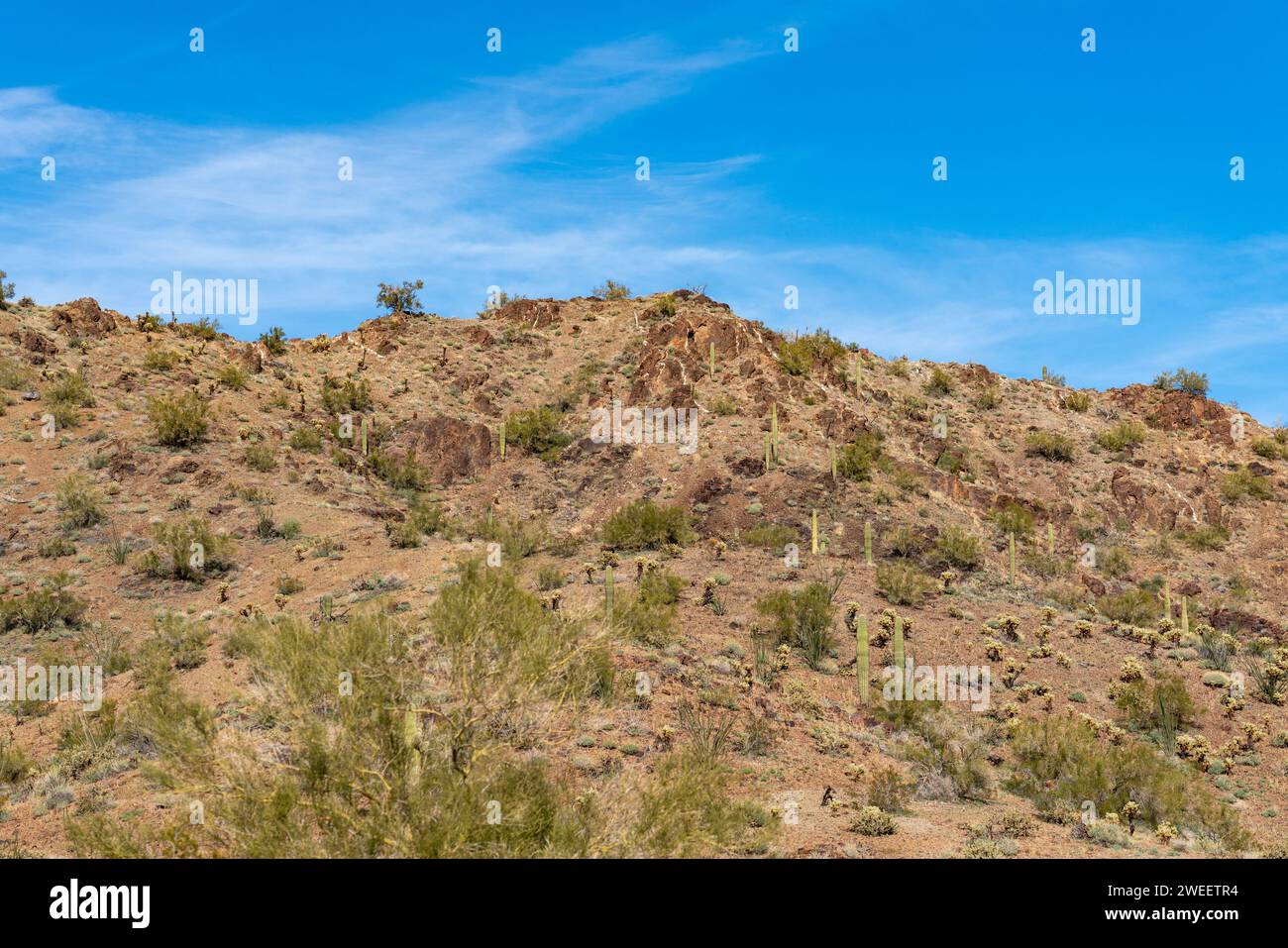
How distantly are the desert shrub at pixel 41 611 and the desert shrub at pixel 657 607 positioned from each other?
14327mm

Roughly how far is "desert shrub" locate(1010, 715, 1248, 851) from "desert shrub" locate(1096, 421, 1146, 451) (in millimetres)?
31589

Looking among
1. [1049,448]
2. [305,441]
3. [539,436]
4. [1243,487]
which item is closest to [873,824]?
[305,441]

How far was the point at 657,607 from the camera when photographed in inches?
Answer: 871

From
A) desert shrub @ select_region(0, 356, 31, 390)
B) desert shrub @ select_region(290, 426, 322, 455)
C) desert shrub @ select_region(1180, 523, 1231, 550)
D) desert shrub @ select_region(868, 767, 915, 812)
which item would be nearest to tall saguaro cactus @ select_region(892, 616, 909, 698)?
desert shrub @ select_region(868, 767, 915, 812)

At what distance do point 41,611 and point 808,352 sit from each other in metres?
32.8

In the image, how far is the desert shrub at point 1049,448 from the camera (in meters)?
45.1

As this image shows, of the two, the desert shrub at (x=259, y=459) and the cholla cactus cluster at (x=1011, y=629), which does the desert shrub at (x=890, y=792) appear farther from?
the desert shrub at (x=259, y=459)

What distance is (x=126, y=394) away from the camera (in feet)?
125

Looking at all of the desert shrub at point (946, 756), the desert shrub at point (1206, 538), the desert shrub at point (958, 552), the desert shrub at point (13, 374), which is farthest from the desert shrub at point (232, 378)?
the desert shrub at point (1206, 538)

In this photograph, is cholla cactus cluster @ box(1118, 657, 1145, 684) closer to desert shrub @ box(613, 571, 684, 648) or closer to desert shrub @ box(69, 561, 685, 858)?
desert shrub @ box(613, 571, 684, 648)

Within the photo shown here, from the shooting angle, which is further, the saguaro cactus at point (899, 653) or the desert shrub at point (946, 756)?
the saguaro cactus at point (899, 653)

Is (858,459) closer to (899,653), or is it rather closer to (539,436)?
(539,436)

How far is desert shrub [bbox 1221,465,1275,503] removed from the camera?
4256 cm
